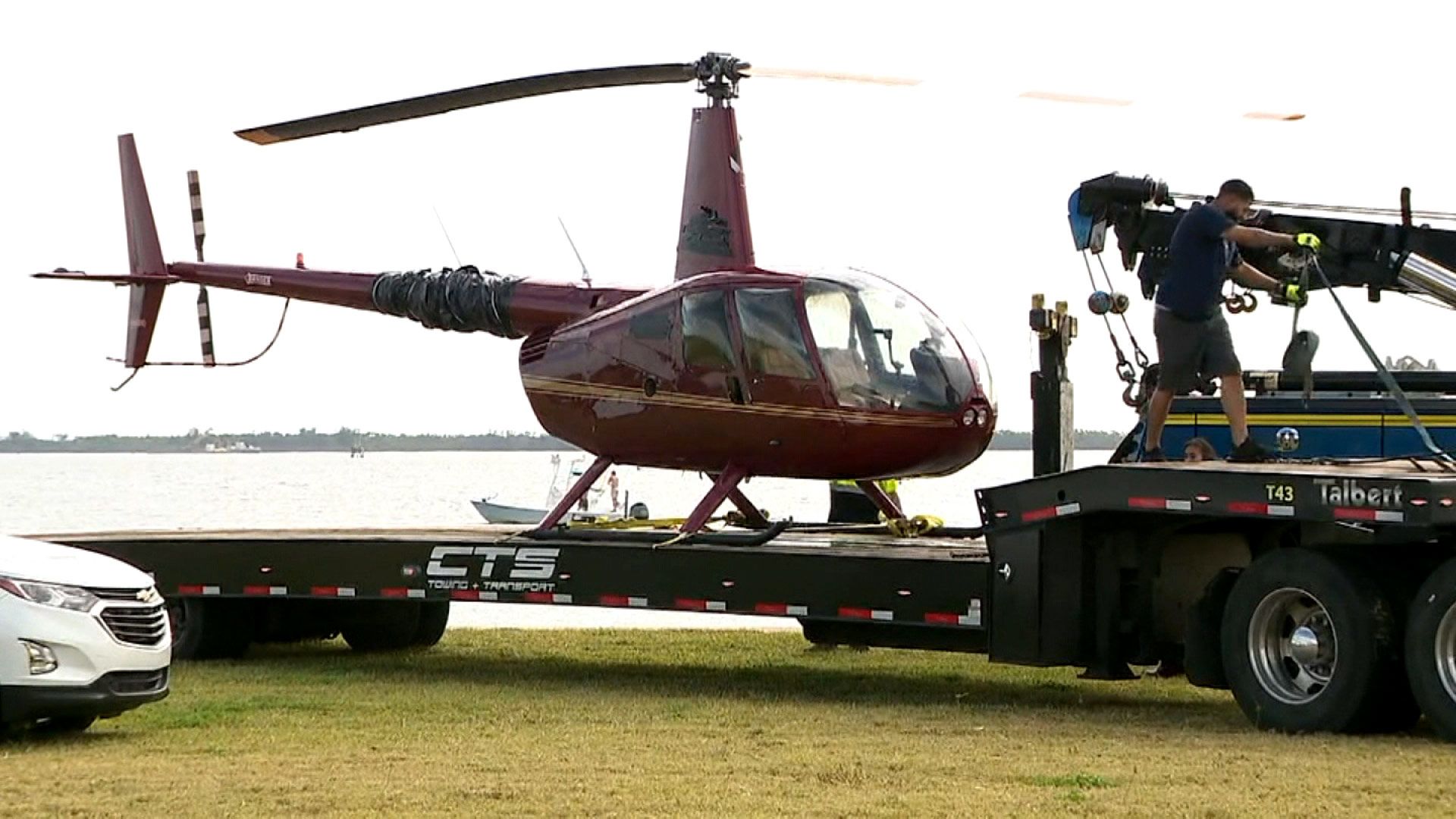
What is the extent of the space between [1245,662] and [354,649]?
839cm

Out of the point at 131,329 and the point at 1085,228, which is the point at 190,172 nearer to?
the point at 131,329

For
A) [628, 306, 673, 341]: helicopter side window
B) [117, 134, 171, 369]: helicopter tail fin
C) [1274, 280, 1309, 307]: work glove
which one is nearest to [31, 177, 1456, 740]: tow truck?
[1274, 280, 1309, 307]: work glove

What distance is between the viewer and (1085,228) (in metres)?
15.4

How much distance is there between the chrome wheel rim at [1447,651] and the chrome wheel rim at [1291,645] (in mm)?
647

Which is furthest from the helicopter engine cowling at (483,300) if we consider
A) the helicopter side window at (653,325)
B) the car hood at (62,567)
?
the car hood at (62,567)

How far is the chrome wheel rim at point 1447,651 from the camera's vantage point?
11.1 m

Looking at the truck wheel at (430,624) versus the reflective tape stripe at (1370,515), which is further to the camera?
the truck wheel at (430,624)

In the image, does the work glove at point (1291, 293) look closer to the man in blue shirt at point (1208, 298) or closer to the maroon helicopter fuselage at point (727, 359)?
the man in blue shirt at point (1208, 298)

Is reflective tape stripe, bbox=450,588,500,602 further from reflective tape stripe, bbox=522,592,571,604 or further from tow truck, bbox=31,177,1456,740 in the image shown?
reflective tape stripe, bbox=522,592,571,604

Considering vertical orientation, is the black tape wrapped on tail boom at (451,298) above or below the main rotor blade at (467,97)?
below

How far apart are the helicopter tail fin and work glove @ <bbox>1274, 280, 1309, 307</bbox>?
10.5m

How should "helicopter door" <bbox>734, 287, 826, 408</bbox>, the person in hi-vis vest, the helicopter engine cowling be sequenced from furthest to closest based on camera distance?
the person in hi-vis vest → the helicopter engine cowling → "helicopter door" <bbox>734, 287, 826, 408</bbox>

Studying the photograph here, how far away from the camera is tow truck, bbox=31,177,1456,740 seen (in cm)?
1145

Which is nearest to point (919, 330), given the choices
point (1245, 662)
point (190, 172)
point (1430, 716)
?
point (1245, 662)
